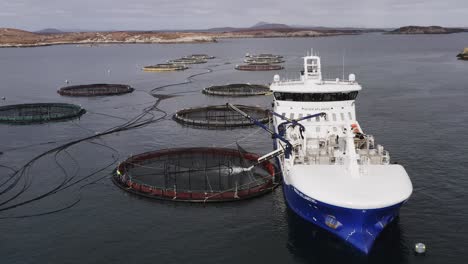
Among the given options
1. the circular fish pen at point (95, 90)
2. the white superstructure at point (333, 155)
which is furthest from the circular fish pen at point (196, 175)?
the circular fish pen at point (95, 90)

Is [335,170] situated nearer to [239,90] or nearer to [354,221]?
[354,221]

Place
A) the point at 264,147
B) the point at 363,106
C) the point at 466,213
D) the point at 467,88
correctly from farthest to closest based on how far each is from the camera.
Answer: the point at 467,88, the point at 363,106, the point at 264,147, the point at 466,213

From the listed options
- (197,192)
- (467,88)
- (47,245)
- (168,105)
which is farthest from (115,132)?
(467,88)

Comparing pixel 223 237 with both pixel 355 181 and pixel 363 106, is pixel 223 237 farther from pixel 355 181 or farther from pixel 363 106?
pixel 363 106

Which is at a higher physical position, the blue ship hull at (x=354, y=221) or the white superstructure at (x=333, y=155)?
the white superstructure at (x=333, y=155)

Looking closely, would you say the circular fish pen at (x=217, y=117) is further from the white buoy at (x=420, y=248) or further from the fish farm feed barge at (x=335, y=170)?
the white buoy at (x=420, y=248)
